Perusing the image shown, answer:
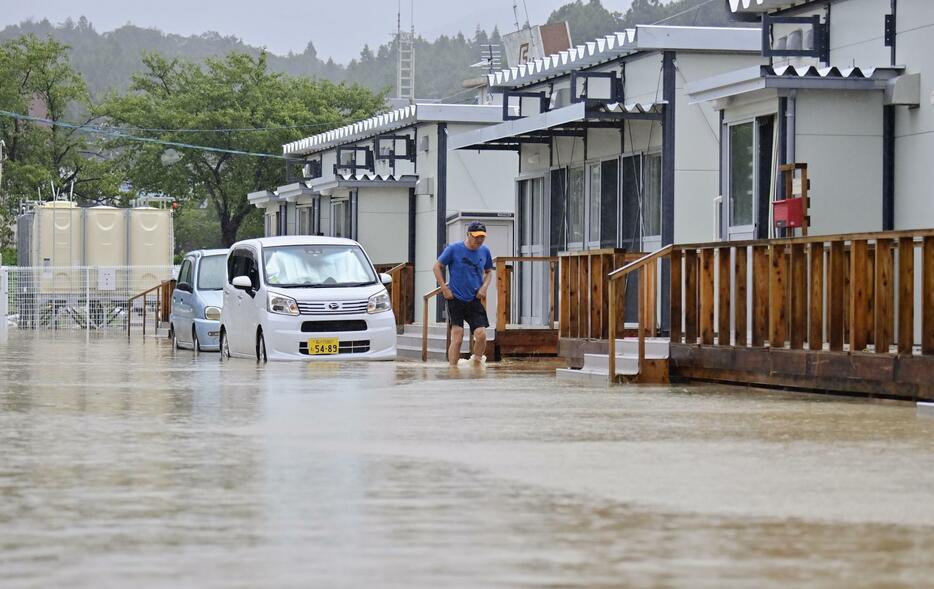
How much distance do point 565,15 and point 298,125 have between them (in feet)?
186

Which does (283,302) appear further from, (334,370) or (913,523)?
(913,523)

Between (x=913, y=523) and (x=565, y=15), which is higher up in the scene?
(x=565, y=15)

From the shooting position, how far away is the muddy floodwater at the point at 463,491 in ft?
20.0

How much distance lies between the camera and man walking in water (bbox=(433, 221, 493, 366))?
71.5ft

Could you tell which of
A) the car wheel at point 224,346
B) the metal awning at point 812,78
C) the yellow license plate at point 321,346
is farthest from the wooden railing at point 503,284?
the metal awning at point 812,78

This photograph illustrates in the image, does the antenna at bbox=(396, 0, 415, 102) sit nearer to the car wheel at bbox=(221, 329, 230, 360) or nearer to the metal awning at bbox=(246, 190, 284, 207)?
the metal awning at bbox=(246, 190, 284, 207)

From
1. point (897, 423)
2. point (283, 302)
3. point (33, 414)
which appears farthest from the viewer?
point (283, 302)

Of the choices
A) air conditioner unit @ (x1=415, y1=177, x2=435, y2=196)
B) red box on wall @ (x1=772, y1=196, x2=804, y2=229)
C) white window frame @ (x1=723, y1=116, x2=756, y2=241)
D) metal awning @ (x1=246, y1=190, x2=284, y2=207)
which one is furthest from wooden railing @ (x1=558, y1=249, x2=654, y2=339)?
metal awning @ (x1=246, y1=190, x2=284, y2=207)

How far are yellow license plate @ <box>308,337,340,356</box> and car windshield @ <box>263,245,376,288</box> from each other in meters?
0.93

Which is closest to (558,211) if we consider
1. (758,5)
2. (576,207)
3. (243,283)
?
(576,207)

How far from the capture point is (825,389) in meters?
15.3

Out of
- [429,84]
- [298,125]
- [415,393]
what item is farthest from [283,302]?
[429,84]

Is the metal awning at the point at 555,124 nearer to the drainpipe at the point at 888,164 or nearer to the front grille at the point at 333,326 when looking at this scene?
the front grille at the point at 333,326

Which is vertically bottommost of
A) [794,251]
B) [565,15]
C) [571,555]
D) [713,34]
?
[571,555]
